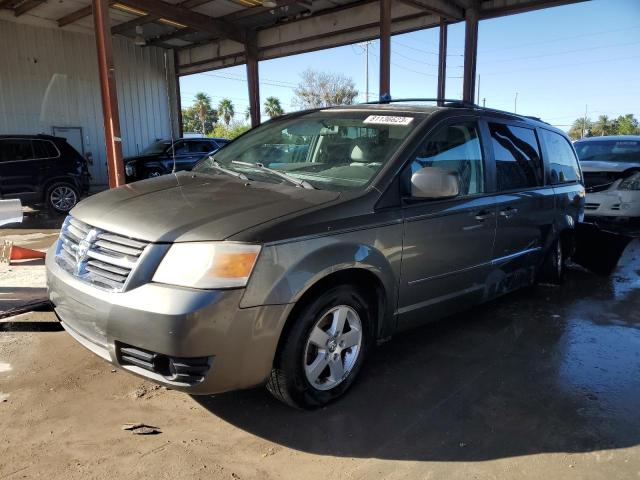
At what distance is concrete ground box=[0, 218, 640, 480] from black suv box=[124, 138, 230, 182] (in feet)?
31.8

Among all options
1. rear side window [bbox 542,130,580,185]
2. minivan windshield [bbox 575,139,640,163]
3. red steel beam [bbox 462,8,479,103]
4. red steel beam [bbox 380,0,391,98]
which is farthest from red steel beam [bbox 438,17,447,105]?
rear side window [bbox 542,130,580,185]

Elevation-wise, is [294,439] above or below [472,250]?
below

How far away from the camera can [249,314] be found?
91.7 inches

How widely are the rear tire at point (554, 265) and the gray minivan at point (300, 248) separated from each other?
2.59ft

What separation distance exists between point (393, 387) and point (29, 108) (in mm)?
16225

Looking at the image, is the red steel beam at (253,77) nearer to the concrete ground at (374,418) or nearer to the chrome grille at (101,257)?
the concrete ground at (374,418)

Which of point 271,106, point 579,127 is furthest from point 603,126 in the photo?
point 271,106

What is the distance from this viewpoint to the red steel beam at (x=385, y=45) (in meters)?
11.4

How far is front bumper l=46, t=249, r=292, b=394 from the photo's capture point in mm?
2236

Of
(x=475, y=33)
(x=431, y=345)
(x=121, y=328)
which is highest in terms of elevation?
(x=475, y=33)

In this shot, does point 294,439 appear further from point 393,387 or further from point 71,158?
point 71,158

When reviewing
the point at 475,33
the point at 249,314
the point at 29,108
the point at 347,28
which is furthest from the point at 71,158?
the point at 475,33

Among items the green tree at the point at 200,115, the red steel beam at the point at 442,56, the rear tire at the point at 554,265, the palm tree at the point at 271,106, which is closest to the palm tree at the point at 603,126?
the palm tree at the point at 271,106

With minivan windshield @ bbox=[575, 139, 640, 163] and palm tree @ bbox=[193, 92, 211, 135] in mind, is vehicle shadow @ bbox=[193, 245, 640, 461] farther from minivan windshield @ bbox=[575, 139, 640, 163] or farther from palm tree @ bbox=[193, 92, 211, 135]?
palm tree @ bbox=[193, 92, 211, 135]
